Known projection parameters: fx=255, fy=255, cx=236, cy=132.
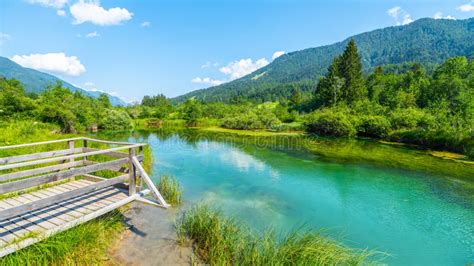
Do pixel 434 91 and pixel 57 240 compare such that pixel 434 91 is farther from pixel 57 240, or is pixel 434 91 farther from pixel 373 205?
pixel 57 240

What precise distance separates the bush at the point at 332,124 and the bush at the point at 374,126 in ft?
4.20

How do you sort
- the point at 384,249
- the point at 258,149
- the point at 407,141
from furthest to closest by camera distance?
the point at 407,141 → the point at 258,149 → the point at 384,249

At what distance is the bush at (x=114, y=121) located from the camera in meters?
44.4

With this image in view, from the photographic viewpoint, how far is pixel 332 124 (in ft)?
117

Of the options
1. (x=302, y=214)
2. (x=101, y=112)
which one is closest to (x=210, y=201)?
(x=302, y=214)

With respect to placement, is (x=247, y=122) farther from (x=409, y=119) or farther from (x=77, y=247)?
(x=77, y=247)

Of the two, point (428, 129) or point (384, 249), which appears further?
point (428, 129)

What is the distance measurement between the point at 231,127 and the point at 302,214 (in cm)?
3918

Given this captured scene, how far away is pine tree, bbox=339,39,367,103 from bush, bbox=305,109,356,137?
13.8 m

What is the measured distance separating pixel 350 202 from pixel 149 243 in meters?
8.26

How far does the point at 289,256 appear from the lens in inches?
192

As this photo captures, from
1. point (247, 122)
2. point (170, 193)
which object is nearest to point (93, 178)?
point (170, 193)

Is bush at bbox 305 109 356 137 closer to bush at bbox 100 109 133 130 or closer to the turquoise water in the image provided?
the turquoise water

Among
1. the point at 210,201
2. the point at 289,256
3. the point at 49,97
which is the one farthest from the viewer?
the point at 49,97
